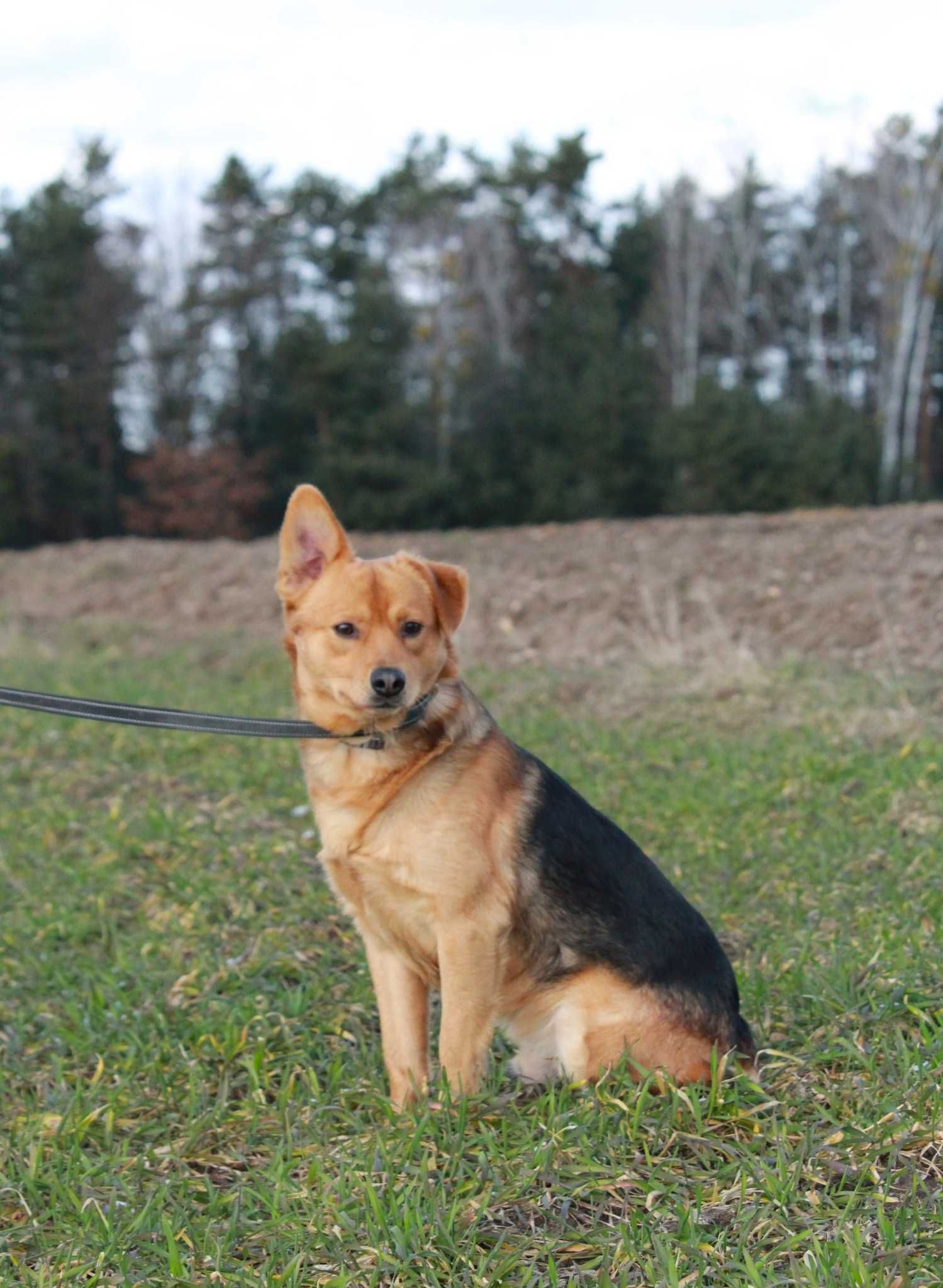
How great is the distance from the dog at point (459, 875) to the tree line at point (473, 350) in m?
22.8

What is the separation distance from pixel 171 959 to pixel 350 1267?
208cm

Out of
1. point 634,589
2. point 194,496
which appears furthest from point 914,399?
point 634,589

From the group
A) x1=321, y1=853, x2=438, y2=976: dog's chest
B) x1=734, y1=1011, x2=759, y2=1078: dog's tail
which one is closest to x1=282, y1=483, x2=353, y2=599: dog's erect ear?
x1=321, y1=853, x2=438, y2=976: dog's chest

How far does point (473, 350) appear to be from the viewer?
100 feet

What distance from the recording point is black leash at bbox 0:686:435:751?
3311 millimetres

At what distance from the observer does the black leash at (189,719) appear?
3311 millimetres

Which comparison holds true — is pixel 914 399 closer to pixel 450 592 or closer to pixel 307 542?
pixel 450 592

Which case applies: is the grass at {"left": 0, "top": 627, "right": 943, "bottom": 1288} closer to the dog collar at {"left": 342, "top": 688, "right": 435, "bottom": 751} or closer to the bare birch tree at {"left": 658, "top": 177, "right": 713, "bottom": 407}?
the dog collar at {"left": 342, "top": 688, "right": 435, "bottom": 751}

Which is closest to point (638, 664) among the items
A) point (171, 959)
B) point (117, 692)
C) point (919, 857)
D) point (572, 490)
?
point (117, 692)

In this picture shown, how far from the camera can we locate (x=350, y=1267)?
271cm

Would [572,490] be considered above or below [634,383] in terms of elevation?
below

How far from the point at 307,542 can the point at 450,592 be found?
436 mm

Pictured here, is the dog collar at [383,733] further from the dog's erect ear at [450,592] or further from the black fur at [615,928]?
the black fur at [615,928]

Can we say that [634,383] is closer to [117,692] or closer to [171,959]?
[117,692]
